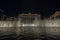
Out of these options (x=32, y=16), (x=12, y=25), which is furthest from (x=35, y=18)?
(x=12, y=25)

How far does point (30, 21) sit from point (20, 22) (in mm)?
14135

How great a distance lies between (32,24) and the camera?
602ft

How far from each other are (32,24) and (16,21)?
2247cm

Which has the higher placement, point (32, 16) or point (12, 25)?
point (32, 16)

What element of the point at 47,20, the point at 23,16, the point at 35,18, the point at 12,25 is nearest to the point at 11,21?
the point at 12,25

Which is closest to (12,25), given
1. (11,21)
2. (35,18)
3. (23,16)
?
(11,21)

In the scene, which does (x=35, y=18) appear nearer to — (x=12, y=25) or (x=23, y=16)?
(x=23, y=16)

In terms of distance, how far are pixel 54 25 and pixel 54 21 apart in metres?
5.39

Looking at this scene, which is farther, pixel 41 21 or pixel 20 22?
pixel 41 21

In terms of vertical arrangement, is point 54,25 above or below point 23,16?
below

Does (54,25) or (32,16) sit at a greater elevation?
(32,16)

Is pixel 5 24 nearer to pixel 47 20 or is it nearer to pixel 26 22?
pixel 26 22

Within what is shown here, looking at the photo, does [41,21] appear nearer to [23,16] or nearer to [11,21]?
[23,16]

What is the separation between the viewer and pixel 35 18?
183m
